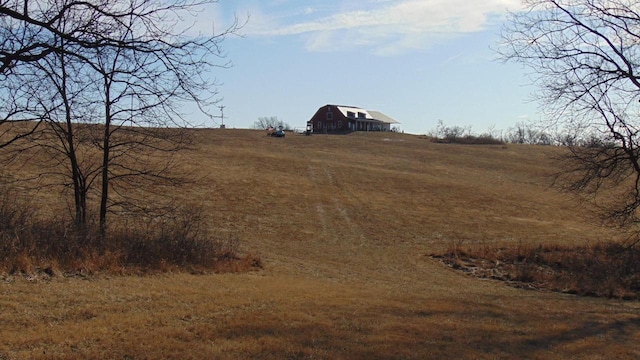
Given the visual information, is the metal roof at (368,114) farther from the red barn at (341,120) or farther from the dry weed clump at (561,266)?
the dry weed clump at (561,266)

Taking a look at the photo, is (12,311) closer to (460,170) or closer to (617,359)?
(617,359)

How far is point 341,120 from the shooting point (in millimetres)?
117375

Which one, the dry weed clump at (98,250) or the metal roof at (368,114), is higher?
the metal roof at (368,114)

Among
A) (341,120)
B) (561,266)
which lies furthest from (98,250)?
(341,120)

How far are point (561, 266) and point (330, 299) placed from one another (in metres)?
17.4

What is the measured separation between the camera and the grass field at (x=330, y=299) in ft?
23.2

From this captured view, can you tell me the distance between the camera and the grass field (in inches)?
278

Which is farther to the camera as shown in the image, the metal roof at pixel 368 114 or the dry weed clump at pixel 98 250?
the metal roof at pixel 368 114

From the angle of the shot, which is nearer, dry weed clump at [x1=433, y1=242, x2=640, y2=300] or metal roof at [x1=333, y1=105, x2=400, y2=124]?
dry weed clump at [x1=433, y1=242, x2=640, y2=300]

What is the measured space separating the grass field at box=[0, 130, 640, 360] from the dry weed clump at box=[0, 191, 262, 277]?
2.69 feet

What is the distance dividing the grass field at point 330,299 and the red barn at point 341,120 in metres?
75.1

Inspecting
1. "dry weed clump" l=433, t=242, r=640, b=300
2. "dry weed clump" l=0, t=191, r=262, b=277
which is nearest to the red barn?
"dry weed clump" l=433, t=242, r=640, b=300

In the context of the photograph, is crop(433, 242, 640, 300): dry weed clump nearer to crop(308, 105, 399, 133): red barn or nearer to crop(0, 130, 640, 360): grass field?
crop(0, 130, 640, 360): grass field

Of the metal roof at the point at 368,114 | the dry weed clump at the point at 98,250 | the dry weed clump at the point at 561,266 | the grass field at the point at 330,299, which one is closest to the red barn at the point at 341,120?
the metal roof at the point at 368,114
